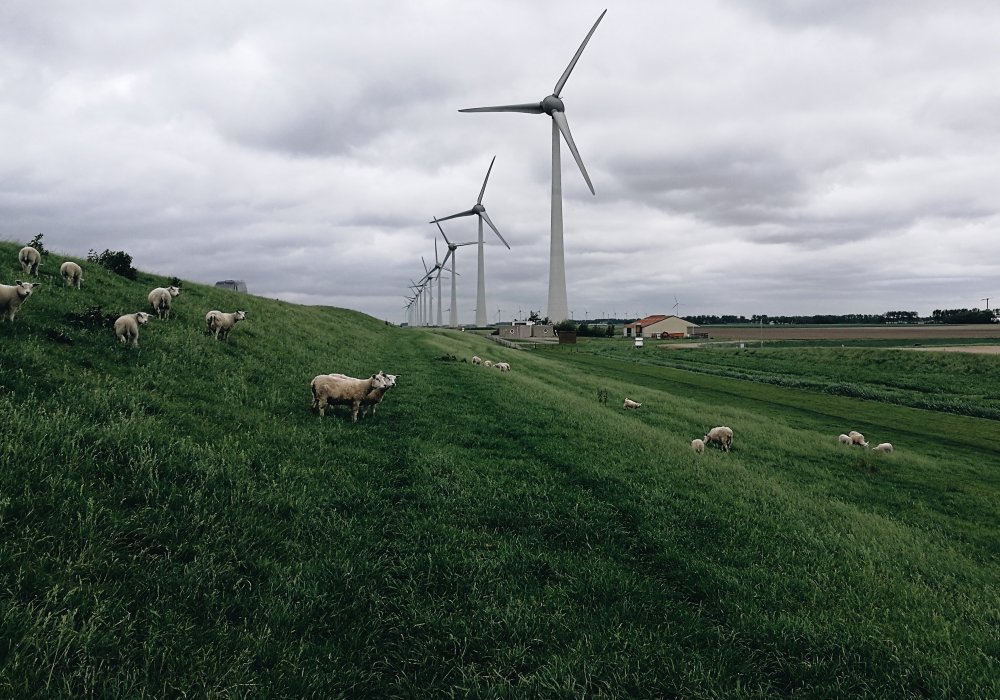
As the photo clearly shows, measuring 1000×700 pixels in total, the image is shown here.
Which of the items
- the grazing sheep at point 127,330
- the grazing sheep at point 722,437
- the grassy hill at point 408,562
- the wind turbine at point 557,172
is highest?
the wind turbine at point 557,172

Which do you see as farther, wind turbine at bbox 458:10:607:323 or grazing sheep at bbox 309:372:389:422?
wind turbine at bbox 458:10:607:323

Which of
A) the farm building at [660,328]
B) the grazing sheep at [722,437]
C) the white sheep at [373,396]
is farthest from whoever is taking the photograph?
the farm building at [660,328]

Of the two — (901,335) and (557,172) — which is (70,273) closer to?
(557,172)

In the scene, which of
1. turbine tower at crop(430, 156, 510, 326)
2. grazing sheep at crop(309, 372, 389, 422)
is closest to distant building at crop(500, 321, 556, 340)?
turbine tower at crop(430, 156, 510, 326)

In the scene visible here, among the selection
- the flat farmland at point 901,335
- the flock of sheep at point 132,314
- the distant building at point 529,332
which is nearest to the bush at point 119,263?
the flock of sheep at point 132,314

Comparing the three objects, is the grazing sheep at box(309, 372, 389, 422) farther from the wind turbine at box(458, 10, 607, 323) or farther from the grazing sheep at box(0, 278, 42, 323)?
the wind turbine at box(458, 10, 607, 323)

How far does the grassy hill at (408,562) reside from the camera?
5.05 metres

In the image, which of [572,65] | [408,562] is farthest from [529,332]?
[408,562]

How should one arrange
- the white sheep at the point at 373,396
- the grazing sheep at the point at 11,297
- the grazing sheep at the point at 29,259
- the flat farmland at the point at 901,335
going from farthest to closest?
the flat farmland at the point at 901,335
the grazing sheep at the point at 29,259
the white sheep at the point at 373,396
the grazing sheep at the point at 11,297

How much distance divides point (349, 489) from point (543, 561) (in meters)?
4.14

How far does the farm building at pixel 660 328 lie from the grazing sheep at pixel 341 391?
17706cm

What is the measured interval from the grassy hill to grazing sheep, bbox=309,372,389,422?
751mm

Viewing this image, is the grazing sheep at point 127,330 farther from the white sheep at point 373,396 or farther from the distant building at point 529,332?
the distant building at point 529,332

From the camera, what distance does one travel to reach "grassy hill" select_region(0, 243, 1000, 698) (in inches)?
199
